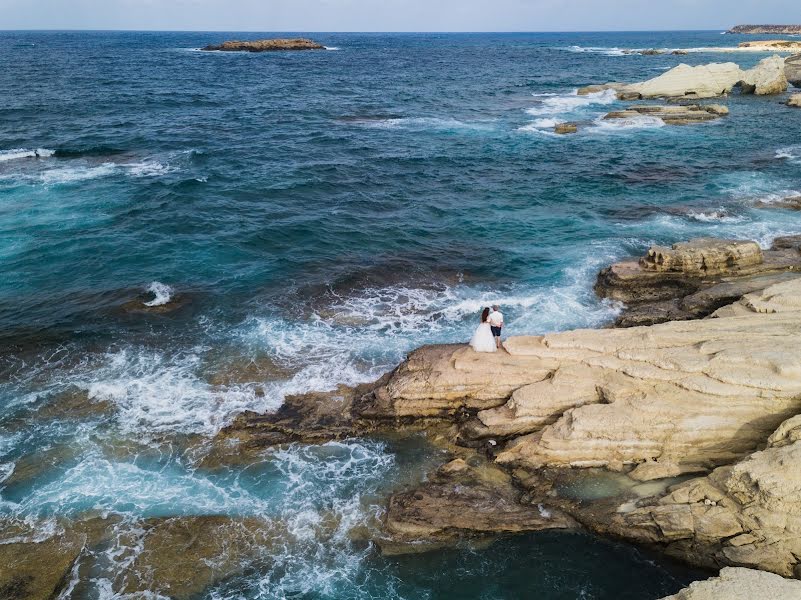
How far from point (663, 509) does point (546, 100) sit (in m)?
68.8

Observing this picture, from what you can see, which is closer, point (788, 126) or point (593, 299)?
point (593, 299)

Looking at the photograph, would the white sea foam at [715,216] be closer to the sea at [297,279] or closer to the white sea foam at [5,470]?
the sea at [297,279]

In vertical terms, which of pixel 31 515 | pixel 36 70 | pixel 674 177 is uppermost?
pixel 36 70

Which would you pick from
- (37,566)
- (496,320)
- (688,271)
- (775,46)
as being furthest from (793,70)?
(37,566)

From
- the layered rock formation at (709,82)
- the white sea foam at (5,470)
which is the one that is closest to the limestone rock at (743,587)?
the white sea foam at (5,470)

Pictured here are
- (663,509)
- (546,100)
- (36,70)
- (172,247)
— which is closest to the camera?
(663,509)

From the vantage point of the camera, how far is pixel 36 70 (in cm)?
9169

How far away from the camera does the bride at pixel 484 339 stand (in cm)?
1756

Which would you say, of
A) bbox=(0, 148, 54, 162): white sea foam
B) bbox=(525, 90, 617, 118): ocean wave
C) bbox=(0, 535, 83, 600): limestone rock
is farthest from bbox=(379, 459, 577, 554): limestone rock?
bbox=(525, 90, 617, 118): ocean wave

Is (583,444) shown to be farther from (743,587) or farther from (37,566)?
(37,566)

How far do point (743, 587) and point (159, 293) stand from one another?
79.0 feet

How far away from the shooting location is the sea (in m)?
14.0

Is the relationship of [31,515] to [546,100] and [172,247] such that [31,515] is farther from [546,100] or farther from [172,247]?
[546,100]

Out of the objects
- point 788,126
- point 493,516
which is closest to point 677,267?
point 493,516
